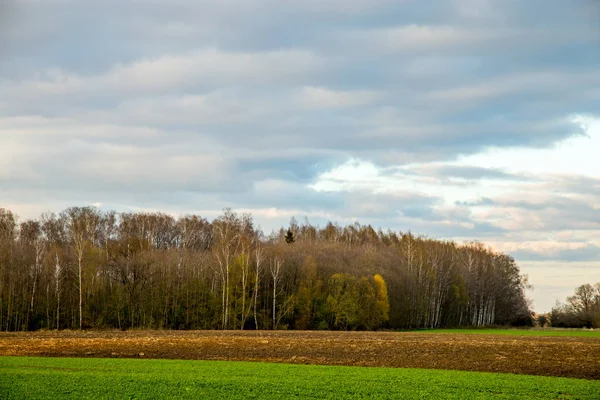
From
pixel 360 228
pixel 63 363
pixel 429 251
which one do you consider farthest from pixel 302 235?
pixel 63 363

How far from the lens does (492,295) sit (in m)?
143

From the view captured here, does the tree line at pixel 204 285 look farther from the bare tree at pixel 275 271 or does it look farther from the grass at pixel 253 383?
the grass at pixel 253 383

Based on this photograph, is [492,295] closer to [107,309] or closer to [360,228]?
[360,228]

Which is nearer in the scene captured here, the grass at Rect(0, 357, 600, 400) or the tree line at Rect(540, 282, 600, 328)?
the grass at Rect(0, 357, 600, 400)

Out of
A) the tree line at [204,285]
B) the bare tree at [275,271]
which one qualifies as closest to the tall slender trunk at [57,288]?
the tree line at [204,285]

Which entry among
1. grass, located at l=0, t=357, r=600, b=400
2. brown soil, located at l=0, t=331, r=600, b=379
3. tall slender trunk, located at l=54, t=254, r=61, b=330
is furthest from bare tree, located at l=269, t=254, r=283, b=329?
grass, located at l=0, t=357, r=600, b=400

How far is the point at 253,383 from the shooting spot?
30.4 metres

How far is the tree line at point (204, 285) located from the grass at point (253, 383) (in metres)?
44.9

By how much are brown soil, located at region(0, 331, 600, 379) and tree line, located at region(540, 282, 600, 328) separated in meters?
83.9

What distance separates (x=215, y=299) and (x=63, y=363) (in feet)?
167

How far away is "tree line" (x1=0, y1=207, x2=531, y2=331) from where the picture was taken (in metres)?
81.8

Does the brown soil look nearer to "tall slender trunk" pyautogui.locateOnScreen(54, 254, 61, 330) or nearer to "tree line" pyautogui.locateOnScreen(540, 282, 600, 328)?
"tall slender trunk" pyautogui.locateOnScreen(54, 254, 61, 330)

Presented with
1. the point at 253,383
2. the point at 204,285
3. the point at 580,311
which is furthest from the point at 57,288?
the point at 580,311

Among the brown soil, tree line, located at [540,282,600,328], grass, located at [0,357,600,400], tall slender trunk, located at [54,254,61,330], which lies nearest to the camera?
grass, located at [0,357,600,400]
